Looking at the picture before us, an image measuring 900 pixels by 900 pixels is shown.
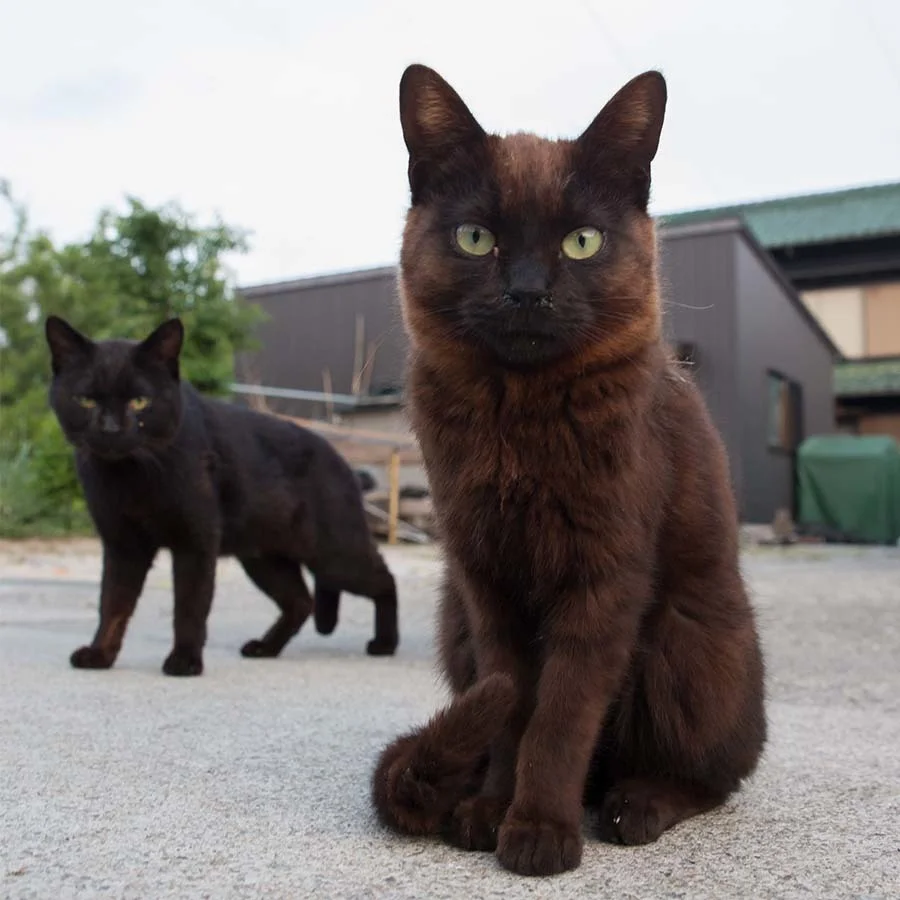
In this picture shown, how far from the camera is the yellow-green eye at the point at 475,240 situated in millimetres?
1762

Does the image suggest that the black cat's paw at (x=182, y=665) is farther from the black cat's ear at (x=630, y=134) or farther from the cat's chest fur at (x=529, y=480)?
the black cat's ear at (x=630, y=134)

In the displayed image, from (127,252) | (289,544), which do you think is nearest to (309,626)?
(289,544)

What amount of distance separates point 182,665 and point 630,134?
2.34m

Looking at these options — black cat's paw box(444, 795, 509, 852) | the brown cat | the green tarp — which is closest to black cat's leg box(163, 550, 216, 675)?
the brown cat

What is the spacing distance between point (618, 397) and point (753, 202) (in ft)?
79.4

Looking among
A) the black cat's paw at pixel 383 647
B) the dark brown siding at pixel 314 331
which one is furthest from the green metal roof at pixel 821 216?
the black cat's paw at pixel 383 647

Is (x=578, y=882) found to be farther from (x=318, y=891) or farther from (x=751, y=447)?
(x=751, y=447)

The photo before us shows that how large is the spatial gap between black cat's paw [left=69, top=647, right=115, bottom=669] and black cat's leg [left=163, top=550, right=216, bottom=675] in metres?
0.19

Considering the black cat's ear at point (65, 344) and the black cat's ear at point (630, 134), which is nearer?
the black cat's ear at point (630, 134)

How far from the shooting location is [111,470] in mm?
3525

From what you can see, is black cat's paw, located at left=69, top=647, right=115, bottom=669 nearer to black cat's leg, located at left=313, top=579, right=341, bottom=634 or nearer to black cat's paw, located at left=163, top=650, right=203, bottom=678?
black cat's paw, located at left=163, top=650, right=203, bottom=678

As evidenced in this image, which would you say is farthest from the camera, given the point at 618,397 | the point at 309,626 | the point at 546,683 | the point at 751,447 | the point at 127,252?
the point at 751,447

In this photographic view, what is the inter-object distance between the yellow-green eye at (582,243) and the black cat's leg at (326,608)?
10.0 ft

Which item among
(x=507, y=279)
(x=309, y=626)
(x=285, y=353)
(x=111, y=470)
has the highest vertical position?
(x=285, y=353)
